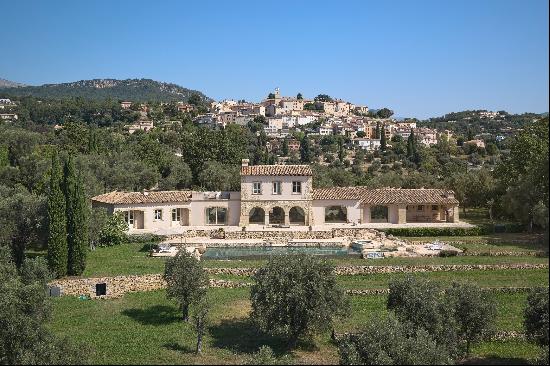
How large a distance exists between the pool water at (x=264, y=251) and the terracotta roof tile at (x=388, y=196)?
23.2 ft

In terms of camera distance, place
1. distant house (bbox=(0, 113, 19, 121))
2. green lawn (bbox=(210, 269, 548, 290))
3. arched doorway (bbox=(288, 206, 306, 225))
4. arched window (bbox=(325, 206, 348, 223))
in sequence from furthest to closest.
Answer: distant house (bbox=(0, 113, 19, 121))
arched window (bbox=(325, 206, 348, 223))
arched doorway (bbox=(288, 206, 306, 225))
green lawn (bbox=(210, 269, 548, 290))

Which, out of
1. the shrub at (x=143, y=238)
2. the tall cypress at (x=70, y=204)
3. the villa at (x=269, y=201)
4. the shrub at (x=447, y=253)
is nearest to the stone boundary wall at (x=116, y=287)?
the tall cypress at (x=70, y=204)

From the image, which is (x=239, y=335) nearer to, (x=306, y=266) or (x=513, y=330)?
(x=306, y=266)

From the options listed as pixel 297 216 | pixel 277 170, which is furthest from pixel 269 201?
pixel 297 216

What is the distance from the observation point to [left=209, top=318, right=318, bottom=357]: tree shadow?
1813 centimetres

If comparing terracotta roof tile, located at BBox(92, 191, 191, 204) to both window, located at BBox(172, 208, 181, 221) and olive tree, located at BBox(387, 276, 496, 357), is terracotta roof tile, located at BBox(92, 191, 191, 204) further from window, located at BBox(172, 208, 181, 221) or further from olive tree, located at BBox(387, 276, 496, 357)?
olive tree, located at BBox(387, 276, 496, 357)

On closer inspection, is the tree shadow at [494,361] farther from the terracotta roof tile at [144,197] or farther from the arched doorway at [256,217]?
the terracotta roof tile at [144,197]

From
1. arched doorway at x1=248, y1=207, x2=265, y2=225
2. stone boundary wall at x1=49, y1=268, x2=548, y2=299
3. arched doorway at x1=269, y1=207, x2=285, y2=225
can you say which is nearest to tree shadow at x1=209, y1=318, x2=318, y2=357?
stone boundary wall at x1=49, y1=268, x2=548, y2=299

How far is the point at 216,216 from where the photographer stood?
40938mm

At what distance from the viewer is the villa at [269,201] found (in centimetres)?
3953

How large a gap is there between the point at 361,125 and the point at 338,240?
111385 millimetres

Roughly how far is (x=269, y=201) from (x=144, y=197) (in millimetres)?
9192

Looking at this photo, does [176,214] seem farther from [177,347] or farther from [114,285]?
[177,347]

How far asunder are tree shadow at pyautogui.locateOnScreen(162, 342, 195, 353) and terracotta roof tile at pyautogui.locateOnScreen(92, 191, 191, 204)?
2134cm
